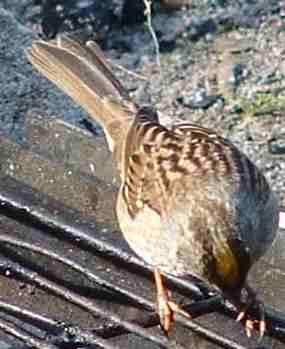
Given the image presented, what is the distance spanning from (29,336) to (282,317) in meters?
0.75

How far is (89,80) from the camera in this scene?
16.6 ft

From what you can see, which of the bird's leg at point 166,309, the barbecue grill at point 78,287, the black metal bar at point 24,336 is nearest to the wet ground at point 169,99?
the barbecue grill at point 78,287

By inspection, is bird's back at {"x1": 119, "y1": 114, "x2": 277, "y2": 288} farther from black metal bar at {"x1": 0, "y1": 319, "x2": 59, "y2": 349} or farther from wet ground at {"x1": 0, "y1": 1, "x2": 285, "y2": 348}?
black metal bar at {"x1": 0, "y1": 319, "x2": 59, "y2": 349}

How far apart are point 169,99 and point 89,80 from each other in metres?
1.10

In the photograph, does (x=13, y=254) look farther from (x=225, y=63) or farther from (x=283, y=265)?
(x=225, y=63)

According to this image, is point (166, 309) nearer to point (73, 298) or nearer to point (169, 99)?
point (73, 298)

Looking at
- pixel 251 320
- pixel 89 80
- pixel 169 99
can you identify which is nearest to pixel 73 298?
pixel 251 320

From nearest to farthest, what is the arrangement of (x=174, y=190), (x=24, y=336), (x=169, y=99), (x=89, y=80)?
(x=24, y=336) → (x=174, y=190) → (x=89, y=80) → (x=169, y=99)

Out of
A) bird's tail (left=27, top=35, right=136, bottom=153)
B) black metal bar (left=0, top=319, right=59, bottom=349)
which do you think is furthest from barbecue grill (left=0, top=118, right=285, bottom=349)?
bird's tail (left=27, top=35, right=136, bottom=153)

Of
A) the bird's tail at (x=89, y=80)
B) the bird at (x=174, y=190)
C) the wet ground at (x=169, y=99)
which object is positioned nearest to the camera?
the bird at (x=174, y=190)

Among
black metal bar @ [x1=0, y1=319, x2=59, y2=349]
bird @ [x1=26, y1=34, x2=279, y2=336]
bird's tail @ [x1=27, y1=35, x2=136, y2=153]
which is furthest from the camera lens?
bird's tail @ [x1=27, y1=35, x2=136, y2=153]

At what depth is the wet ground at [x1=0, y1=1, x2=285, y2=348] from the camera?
177 inches

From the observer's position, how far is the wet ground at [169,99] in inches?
177

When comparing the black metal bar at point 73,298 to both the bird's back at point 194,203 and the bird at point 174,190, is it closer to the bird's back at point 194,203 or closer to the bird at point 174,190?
the bird at point 174,190
